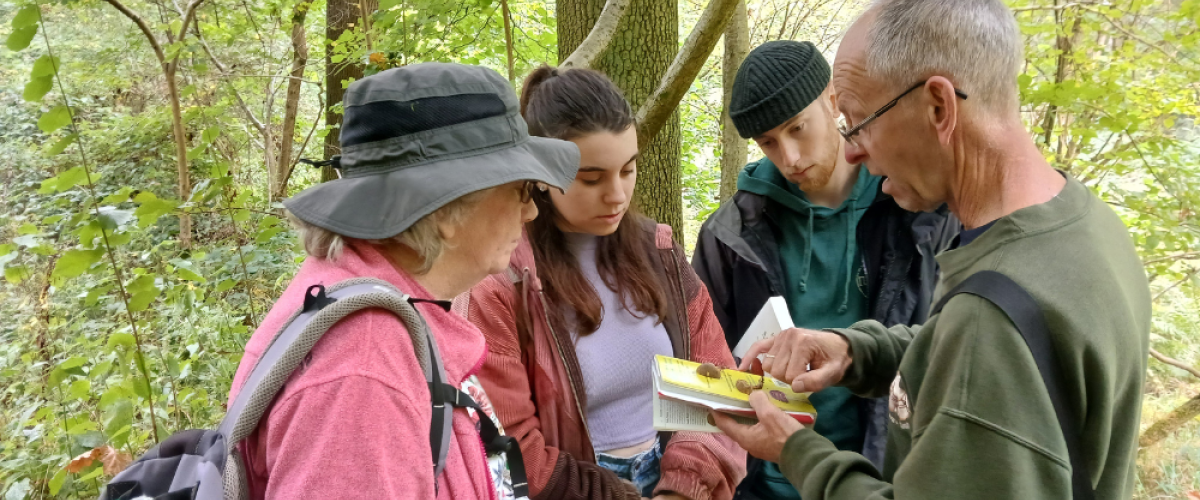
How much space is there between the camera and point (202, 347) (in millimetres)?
4465

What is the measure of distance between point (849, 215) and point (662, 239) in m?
0.67

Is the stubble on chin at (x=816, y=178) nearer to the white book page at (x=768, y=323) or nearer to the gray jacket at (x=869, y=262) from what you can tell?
the gray jacket at (x=869, y=262)

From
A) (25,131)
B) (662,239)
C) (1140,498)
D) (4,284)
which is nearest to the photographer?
(662,239)

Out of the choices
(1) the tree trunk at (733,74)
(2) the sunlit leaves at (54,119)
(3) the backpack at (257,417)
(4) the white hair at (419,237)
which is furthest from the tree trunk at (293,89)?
(3) the backpack at (257,417)

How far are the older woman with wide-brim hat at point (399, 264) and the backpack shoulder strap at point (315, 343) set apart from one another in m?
0.02

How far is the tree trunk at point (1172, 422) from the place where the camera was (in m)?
3.95

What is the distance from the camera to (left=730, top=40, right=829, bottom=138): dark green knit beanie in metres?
2.23

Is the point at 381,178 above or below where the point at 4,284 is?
above

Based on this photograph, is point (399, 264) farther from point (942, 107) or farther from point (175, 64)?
point (175, 64)

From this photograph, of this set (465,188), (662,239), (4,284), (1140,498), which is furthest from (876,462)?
(4,284)

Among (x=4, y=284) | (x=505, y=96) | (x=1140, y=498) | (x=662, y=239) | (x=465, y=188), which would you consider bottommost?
(x=1140, y=498)

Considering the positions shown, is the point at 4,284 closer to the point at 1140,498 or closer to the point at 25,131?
the point at 25,131

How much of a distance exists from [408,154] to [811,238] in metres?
1.54

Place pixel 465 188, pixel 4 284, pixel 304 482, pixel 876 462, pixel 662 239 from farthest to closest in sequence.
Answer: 1. pixel 4 284
2. pixel 662 239
3. pixel 876 462
4. pixel 465 188
5. pixel 304 482
